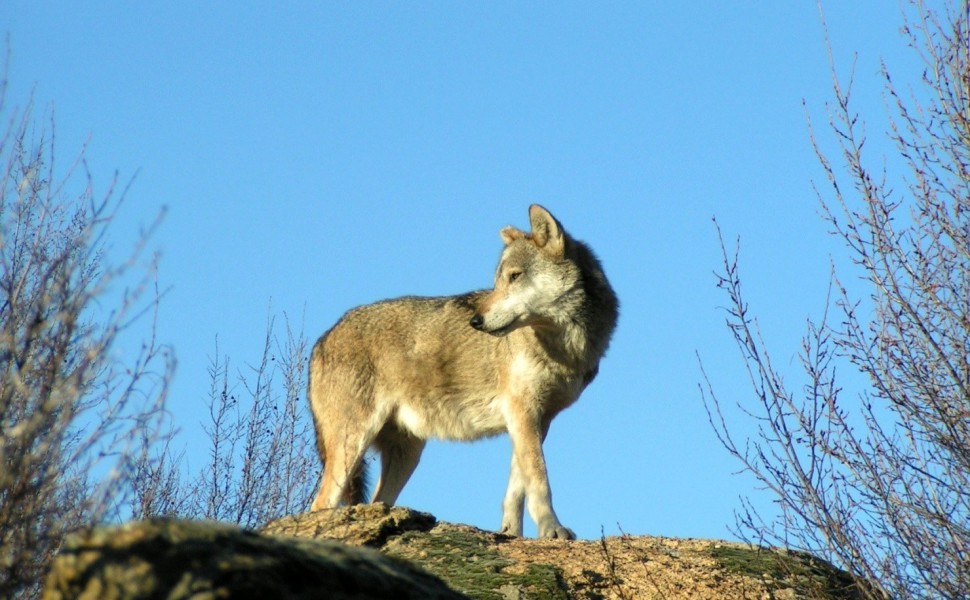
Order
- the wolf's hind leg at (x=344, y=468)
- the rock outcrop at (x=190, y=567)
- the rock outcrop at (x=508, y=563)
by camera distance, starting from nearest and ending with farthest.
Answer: the rock outcrop at (x=190, y=567), the rock outcrop at (x=508, y=563), the wolf's hind leg at (x=344, y=468)

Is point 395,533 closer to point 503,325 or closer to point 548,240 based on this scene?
point 503,325

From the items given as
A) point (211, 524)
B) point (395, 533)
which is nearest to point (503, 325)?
point (395, 533)

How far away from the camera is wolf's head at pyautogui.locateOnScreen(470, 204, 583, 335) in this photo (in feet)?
34.4

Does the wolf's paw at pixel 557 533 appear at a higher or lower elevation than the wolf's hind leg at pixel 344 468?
lower

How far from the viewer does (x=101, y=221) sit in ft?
15.5

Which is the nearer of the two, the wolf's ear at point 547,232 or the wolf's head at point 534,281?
the wolf's head at point 534,281

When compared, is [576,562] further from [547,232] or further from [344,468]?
[547,232]

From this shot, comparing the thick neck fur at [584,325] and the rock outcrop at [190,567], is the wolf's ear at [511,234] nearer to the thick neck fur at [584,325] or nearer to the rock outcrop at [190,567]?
the thick neck fur at [584,325]

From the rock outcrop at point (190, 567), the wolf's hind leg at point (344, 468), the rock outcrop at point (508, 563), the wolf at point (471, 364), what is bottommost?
the rock outcrop at point (190, 567)

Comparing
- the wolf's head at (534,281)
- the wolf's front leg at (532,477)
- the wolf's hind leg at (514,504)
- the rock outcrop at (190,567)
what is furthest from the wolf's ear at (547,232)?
the rock outcrop at (190,567)

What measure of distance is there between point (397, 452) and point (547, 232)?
8.37 feet

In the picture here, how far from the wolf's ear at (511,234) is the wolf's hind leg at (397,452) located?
6.87 feet

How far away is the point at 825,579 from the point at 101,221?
16.8ft

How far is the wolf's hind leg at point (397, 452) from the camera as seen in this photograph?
1116 centimetres
